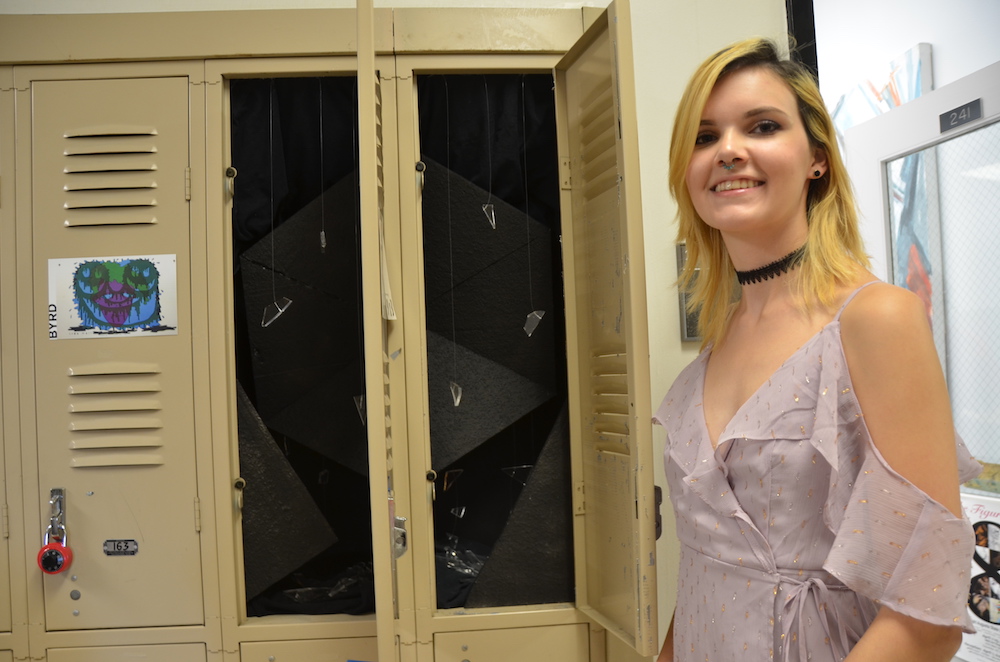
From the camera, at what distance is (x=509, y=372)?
193 centimetres

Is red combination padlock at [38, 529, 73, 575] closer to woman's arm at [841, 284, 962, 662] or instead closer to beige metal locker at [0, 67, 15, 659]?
beige metal locker at [0, 67, 15, 659]

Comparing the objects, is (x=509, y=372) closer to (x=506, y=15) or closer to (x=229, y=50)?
(x=506, y=15)

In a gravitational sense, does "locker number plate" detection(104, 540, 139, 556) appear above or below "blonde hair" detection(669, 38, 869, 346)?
below

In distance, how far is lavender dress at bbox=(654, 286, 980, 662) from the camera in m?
0.94

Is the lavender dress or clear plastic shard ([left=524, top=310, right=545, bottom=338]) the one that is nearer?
the lavender dress

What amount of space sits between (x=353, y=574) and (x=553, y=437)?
2.11 feet

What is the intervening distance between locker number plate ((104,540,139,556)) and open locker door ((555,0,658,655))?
44.3 inches

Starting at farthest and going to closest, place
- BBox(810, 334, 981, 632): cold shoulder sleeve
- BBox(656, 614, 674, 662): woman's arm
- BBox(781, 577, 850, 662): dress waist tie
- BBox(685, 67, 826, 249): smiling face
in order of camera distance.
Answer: BBox(656, 614, 674, 662): woman's arm
BBox(685, 67, 826, 249): smiling face
BBox(781, 577, 850, 662): dress waist tie
BBox(810, 334, 981, 632): cold shoulder sleeve

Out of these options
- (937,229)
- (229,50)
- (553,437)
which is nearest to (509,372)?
(553,437)

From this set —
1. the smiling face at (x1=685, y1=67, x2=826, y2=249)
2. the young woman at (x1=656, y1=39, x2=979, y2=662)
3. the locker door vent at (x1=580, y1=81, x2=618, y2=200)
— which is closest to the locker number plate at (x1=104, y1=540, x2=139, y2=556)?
the young woman at (x1=656, y1=39, x2=979, y2=662)

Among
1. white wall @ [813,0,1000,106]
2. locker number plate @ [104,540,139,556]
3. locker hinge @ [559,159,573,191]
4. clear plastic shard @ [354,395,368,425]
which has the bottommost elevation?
locker number plate @ [104,540,139,556]

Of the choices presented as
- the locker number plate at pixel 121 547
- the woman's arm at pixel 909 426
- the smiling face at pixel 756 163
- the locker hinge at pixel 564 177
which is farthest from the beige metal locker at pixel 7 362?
the woman's arm at pixel 909 426

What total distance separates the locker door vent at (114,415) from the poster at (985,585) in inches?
82.0

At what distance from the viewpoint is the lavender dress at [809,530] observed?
94cm
